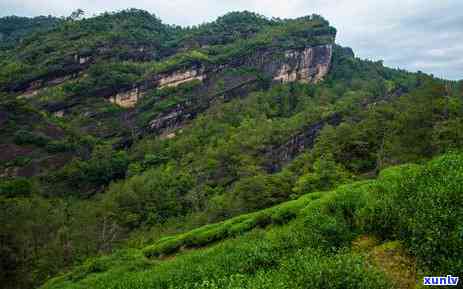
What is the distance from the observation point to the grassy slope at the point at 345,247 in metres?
12.3

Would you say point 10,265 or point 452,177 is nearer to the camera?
point 452,177

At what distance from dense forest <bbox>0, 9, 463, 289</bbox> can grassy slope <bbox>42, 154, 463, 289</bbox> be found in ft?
0.34

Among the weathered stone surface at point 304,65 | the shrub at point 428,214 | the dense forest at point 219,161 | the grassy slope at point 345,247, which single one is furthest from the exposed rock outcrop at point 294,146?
the shrub at point 428,214

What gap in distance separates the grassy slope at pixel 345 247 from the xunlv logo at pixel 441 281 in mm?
256


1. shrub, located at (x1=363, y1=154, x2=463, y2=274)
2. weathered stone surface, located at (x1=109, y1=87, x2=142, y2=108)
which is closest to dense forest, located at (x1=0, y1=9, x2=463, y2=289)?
shrub, located at (x1=363, y1=154, x2=463, y2=274)

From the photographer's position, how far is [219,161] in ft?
225

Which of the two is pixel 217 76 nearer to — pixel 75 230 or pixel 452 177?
pixel 75 230

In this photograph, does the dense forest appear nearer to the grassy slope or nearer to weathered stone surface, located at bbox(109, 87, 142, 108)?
the grassy slope

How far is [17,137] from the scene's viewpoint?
76.4m

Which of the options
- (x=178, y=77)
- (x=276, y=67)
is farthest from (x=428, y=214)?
(x=276, y=67)

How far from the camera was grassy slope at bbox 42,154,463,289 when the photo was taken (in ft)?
40.3

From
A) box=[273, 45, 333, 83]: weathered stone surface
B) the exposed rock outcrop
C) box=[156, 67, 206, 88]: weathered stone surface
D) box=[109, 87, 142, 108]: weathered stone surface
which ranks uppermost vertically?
box=[273, 45, 333, 83]: weathered stone surface

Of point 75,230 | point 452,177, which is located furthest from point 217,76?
point 452,177

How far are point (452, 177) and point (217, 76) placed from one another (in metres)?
101
